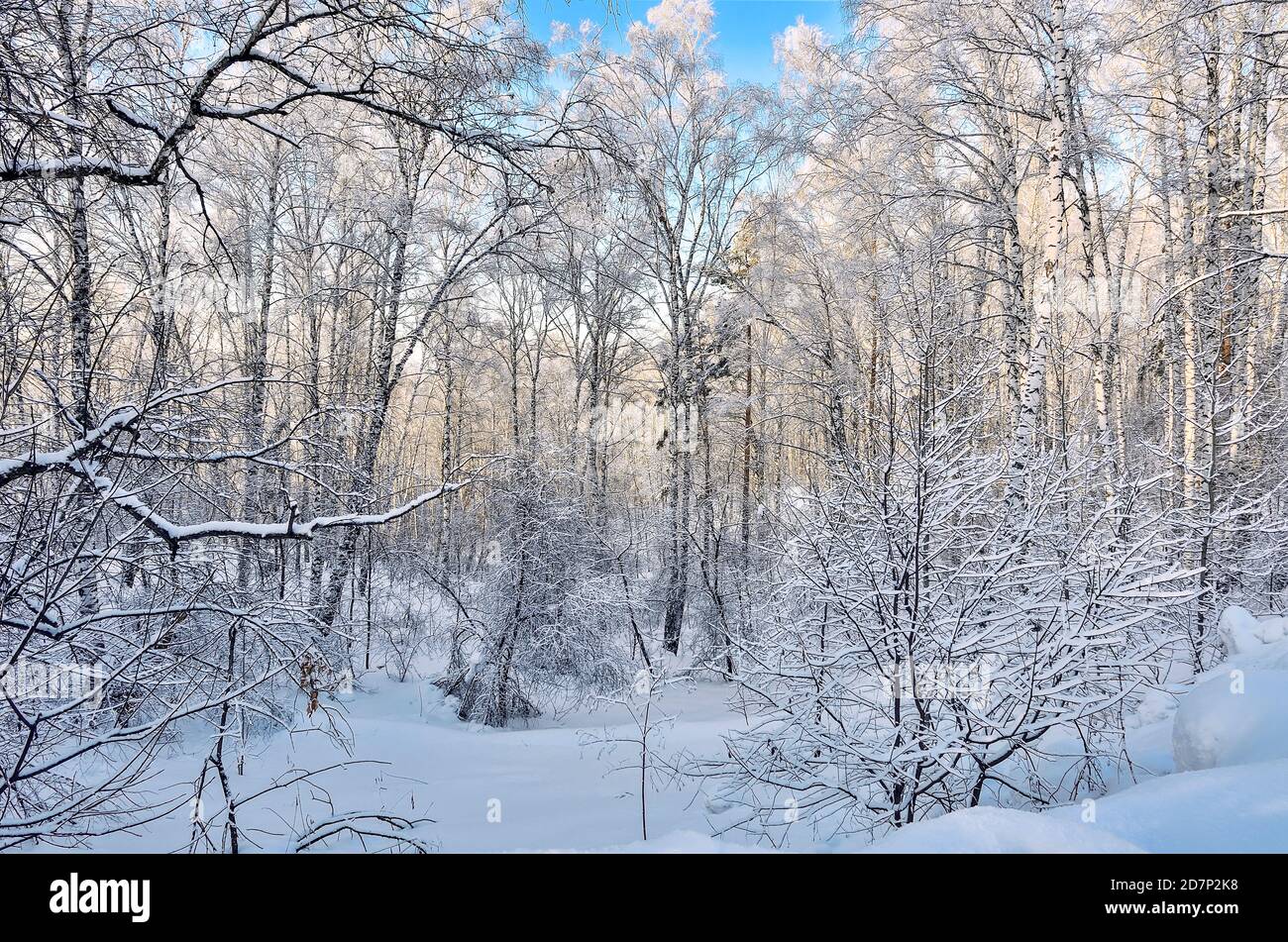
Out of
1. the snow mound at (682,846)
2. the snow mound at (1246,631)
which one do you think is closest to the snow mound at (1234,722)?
the snow mound at (1246,631)

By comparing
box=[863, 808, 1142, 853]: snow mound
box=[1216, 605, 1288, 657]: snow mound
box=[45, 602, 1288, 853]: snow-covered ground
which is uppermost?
box=[1216, 605, 1288, 657]: snow mound

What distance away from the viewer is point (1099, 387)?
8812mm

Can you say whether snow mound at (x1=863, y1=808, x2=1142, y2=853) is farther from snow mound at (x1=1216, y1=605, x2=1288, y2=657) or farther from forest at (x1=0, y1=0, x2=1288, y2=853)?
snow mound at (x1=1216, y1=605, x2=1288, y2=657)

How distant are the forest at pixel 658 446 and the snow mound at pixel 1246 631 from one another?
0.11ft

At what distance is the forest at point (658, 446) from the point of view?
2785mm

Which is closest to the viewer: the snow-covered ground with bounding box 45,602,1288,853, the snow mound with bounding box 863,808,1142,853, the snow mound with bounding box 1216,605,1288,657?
the snow mound with bounding box 863,808,1142,853

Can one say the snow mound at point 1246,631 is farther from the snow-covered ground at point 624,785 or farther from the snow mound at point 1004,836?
the snow mound at point 1004,836

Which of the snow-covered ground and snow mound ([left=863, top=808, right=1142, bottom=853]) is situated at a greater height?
snow mound ([left=863, top=808, right=1142, bottom=853])

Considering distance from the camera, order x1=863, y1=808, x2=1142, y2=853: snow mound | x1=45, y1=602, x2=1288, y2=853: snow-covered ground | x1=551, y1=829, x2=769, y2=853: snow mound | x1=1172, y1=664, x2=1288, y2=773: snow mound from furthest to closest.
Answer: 1. x1=1172, y1=664, x2=1288, y2=773: snow mound
2. x1=551, y1=829, x2=769, y2=853: snow mound
3. x1=45, y1=602, x2=1288, y2=853: snow-covered ground
4. x1=863, y1=808, x2=1142, y2=853: snow mound

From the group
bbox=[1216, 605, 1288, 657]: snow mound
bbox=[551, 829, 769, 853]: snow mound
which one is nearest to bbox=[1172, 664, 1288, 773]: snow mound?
bbox=[1216, 605, 1288, 657]: snow mound

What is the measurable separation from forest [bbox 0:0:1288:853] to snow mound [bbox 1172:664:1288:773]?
27 millimetres

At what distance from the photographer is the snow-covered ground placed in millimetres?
2293

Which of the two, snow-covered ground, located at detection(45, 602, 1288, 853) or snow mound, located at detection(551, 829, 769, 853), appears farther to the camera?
snow mound, located at detection(551, 829, 769, 853)
